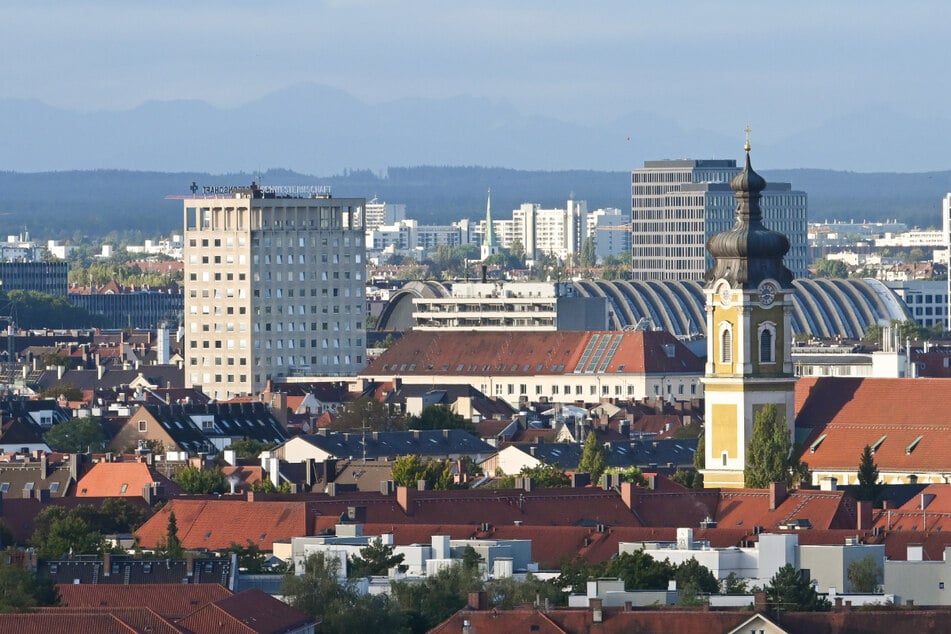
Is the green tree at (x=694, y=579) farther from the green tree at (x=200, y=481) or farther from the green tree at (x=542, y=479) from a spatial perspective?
the green tree at (x=200, y=481)

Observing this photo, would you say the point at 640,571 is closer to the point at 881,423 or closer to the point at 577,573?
the point at 577,573

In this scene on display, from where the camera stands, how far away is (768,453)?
9888 cm

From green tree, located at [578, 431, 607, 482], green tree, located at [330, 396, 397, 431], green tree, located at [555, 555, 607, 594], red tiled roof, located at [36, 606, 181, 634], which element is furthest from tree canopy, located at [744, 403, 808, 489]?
Result: red tiled roof, located at [36, 606, 181, 634]

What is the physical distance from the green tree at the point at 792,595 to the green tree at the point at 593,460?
4244cm

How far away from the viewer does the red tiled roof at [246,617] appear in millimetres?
57312

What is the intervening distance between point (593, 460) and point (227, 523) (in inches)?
1064

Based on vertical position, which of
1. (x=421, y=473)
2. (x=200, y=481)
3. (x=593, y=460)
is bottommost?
(x=200, y=481)

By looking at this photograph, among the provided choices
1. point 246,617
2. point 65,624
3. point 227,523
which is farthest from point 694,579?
point 227,523

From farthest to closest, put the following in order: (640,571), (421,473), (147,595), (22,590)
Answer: (421,473) < (640,571) < (147,595) < (22,590)

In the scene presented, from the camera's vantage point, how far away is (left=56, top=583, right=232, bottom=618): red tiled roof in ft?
205

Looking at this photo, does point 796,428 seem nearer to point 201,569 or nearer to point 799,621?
point 201,569

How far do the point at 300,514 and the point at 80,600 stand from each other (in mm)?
18351

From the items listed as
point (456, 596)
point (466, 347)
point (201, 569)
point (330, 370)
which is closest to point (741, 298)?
point (201, 569)

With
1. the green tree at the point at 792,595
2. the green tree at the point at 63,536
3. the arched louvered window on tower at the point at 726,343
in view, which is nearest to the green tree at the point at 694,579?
the green tree at the point at 792,595
